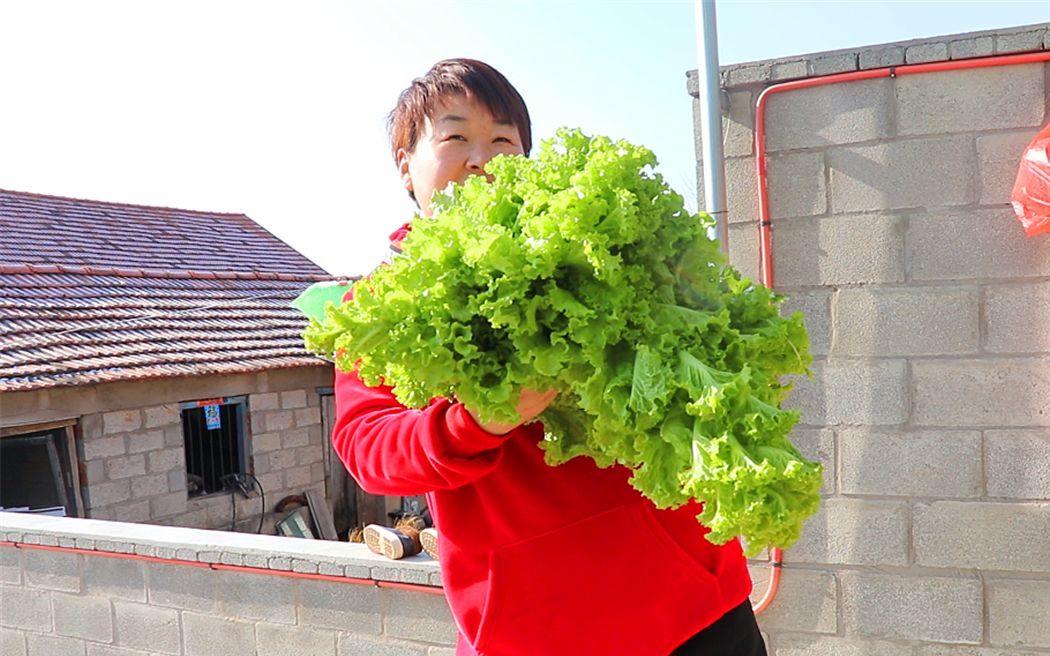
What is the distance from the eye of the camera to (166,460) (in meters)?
8.77

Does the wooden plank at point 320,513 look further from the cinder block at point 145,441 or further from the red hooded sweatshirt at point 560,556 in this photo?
the red hooded sweatshirt at point 560,556

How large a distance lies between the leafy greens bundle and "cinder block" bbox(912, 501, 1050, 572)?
6.36 ft

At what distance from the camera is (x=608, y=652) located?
5.05ft

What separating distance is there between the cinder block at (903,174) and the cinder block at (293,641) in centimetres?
247

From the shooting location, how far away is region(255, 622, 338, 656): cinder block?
3400 millimetres

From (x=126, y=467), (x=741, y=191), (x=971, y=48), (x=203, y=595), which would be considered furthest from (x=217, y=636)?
(x=126, y=467)

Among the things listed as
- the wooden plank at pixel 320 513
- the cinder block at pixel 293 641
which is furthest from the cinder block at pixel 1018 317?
the wooden plank at pixel 320 513

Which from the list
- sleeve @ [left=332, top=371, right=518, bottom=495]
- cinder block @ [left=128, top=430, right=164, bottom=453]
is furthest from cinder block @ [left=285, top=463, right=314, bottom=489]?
sleeve @ [left=332, top=371, right=518, bottom=495]

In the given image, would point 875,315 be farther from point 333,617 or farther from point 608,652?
point 333,617

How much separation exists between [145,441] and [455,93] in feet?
26.1

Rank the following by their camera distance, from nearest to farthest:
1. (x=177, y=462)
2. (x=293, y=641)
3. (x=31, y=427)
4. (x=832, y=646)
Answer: (x=832, y=646) → (x=293, y=641) → (x=31, y=427) → (x=177, y=462)

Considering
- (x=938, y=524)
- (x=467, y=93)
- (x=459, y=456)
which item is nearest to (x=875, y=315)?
(x=938, y=524)

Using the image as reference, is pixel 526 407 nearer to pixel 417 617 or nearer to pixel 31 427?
pixel 417 617

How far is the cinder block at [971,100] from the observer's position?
2789mm
